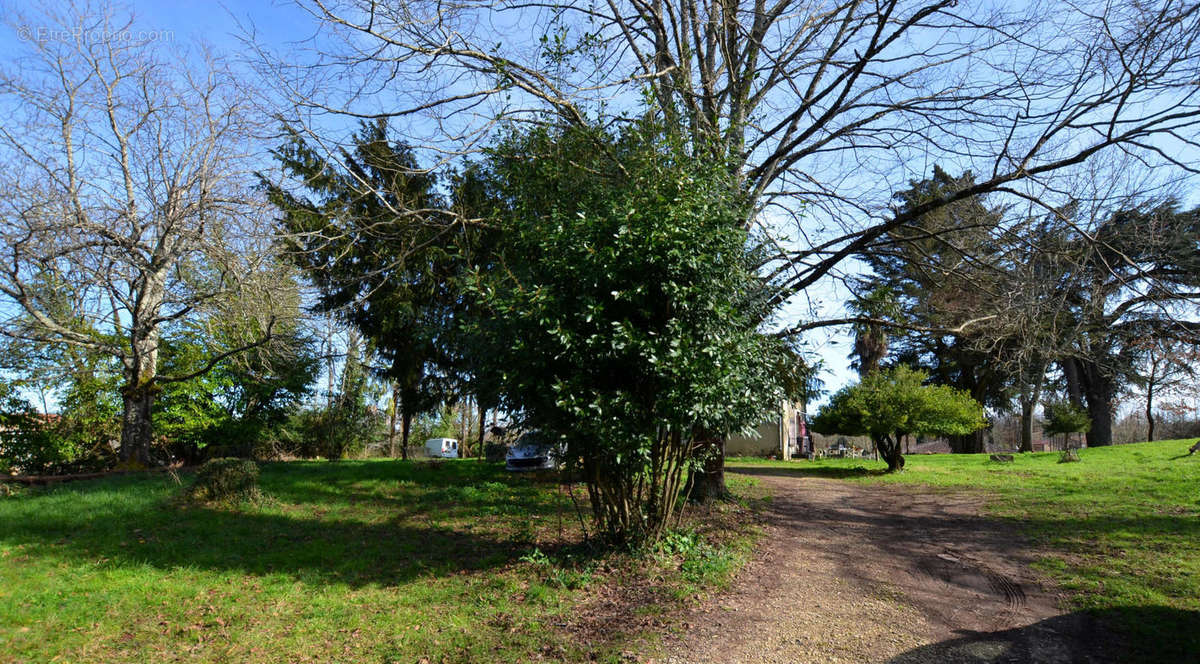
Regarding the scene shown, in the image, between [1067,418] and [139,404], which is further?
[1067,418]

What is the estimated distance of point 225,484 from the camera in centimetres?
1045

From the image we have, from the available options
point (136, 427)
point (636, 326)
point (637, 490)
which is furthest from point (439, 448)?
point (636, 326)

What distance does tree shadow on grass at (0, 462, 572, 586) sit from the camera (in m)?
7.70

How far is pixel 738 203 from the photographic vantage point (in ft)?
28.7

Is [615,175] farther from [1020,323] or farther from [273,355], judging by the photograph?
[273,355]

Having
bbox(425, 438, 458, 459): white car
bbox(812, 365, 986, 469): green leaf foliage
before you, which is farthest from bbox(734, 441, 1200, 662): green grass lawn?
bbox(425, 438, 458, 459): white car

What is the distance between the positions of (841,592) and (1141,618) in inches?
97.4

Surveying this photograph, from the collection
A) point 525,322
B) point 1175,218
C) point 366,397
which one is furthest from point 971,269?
point 366,397

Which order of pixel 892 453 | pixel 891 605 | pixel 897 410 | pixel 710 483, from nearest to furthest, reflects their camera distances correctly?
pixel 891 605 < pixel 710 483 < pixel 897 410 < pixel 892 453

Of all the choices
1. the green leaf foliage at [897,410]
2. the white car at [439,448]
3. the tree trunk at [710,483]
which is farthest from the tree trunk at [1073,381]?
the white car at [439,448]

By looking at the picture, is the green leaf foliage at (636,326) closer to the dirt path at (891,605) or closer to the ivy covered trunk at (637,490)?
the ivy covered trunk at (637,490)

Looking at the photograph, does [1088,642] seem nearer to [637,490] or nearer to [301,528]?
[637,490]

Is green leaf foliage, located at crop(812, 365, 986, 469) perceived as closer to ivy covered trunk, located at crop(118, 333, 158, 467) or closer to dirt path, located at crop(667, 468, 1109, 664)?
dirt path, located at crop(667, 468, 1109, 664)

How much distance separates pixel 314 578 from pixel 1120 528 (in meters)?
10.5
